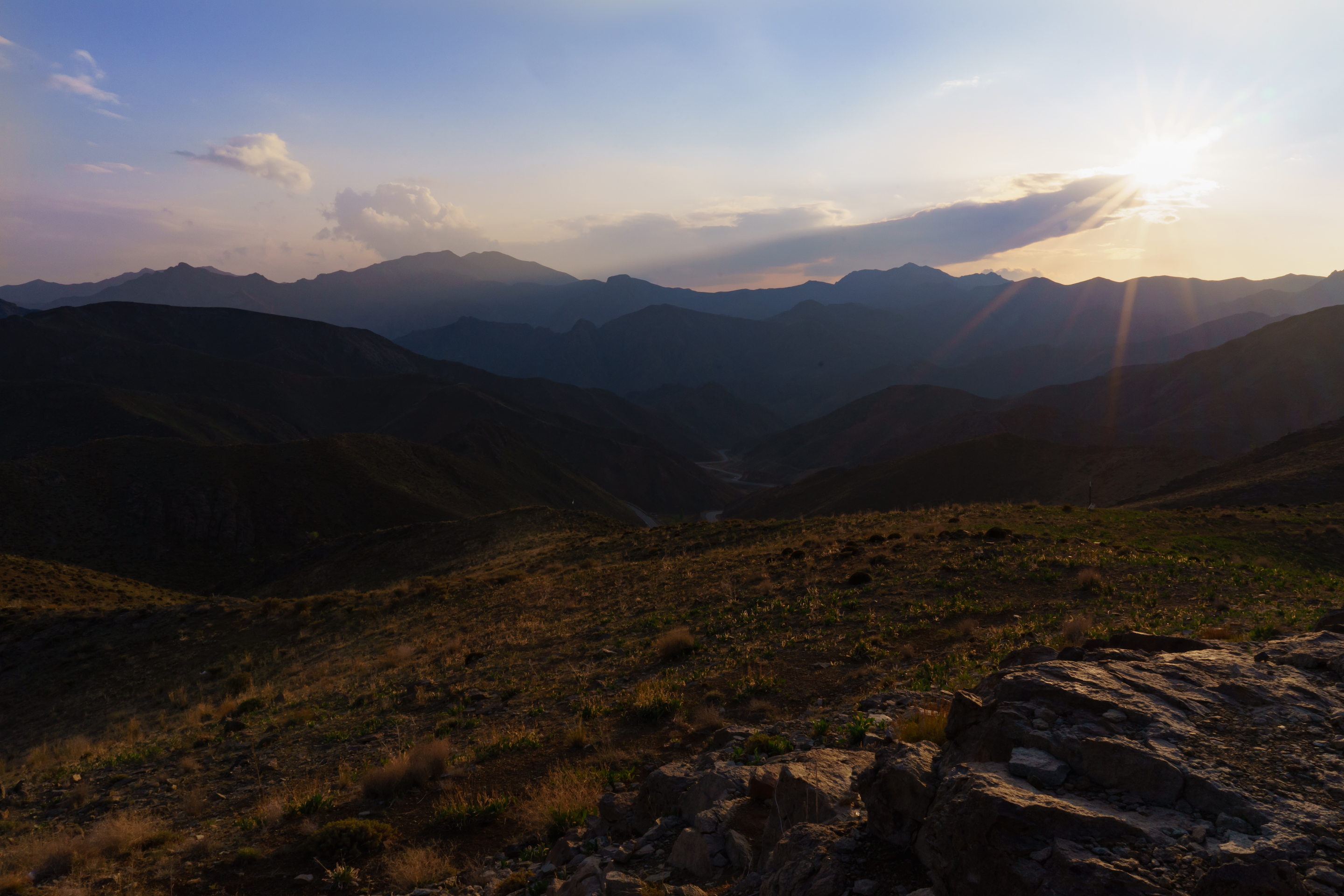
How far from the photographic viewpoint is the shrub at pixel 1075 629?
9.48 m

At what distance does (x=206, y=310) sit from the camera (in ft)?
647

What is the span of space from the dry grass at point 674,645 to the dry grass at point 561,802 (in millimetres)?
4532

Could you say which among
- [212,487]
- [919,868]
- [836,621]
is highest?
[919,868]

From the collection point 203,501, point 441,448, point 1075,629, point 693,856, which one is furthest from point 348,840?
point 441,448

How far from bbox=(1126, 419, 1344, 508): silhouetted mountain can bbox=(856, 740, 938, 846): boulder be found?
115ft

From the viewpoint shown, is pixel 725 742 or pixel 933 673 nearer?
pixel 725 742

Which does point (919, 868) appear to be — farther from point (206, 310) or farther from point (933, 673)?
point (206, 310)

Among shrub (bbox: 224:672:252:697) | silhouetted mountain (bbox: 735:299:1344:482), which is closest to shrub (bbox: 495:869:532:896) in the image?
shrub (bbox: 224:672:252:697)

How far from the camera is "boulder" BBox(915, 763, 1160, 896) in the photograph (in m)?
3.17

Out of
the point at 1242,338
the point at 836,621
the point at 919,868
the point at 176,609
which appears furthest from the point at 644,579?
the point at 1242,338

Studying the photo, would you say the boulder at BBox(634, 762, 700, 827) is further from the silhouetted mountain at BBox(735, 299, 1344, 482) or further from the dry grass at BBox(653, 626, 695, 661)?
the silhouetted mountain at BBox(735, 299, 1344, 482)

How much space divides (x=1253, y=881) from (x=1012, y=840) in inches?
39.5

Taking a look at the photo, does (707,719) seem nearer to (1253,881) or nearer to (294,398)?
(1253,881)

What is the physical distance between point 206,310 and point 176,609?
714 ft
